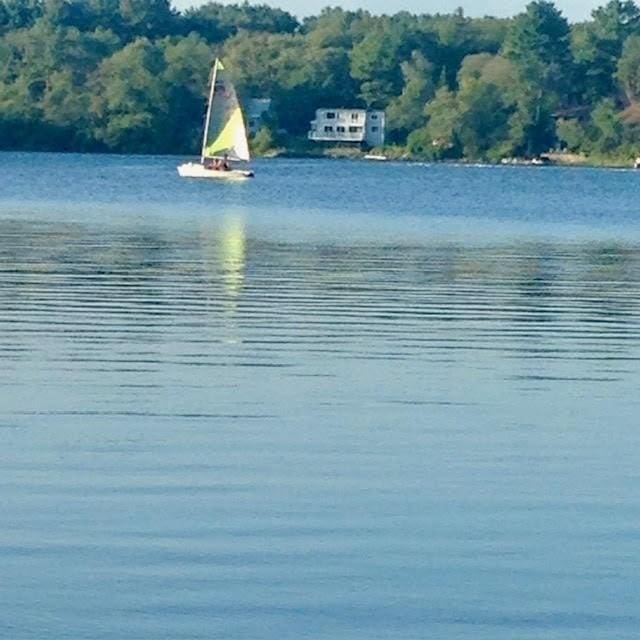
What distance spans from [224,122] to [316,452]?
72.4 m

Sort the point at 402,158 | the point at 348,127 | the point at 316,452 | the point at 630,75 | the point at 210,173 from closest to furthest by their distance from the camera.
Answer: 1. the point at 316,452
2. the point at 210,173
3. the point at 402,158
4. the point at 348,127
5. the point at 630,75

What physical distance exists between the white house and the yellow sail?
8594 centimetres

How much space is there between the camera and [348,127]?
175 meters

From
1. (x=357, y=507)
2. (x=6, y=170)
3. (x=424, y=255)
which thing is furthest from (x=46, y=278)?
(x=6, y=170)

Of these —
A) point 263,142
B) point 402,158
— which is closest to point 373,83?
point 402,158

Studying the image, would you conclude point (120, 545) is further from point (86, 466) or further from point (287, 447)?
point (287, 447)

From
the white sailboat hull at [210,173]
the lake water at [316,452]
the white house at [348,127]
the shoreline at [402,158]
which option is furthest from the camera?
the white house at [348,127]

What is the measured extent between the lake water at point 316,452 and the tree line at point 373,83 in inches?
4964

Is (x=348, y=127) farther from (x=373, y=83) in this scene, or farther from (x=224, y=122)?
(x=224, y=122)

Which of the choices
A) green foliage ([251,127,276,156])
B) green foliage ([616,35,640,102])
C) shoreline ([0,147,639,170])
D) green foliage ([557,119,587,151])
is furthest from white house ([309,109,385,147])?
green foliage ([616,35,640,102])

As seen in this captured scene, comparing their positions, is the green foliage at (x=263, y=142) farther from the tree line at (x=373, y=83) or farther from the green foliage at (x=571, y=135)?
the green foliage at (x=571, y=135)

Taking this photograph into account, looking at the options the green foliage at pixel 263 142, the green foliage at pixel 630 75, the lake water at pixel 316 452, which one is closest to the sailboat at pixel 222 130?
the lake water at pixel 316 452

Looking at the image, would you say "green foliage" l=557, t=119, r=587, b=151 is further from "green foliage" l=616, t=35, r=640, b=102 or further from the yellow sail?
the yellow sail

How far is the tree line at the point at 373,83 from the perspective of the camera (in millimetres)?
159125
